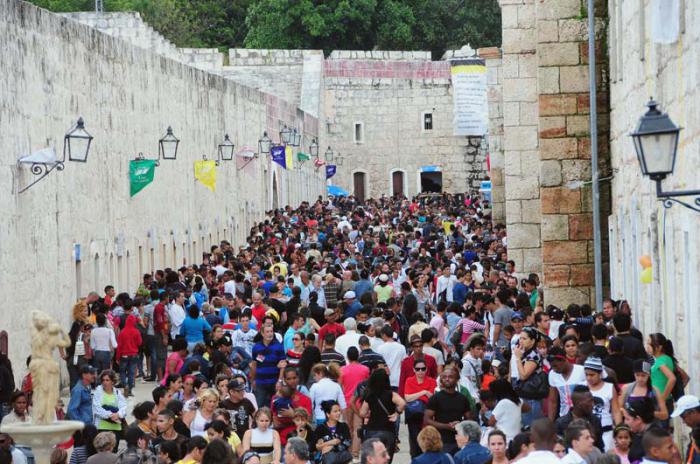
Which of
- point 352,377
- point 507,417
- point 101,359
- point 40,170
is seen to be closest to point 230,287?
point 40,170

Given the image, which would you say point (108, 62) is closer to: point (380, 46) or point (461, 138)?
point (461, 138)

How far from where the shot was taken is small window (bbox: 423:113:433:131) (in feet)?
228

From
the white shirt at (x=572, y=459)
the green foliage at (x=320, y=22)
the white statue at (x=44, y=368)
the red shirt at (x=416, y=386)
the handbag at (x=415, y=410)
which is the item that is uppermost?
the green foliage at (x=320, y=22)

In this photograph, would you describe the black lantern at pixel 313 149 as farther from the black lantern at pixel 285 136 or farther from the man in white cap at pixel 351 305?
the man in white cap at pixel 351 305

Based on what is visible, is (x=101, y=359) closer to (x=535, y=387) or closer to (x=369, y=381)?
(x=369, y=381)

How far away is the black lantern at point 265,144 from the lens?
157 feet

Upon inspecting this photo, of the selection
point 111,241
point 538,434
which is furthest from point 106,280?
point 538,434

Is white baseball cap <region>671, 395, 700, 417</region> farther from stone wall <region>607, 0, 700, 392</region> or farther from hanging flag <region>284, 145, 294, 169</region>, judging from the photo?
hanging flag <region>284, 145, 294, 169</region>

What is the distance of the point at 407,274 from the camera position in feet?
87.2

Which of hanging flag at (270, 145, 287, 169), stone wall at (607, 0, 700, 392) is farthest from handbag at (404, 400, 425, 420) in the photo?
hanging flag at (270, 145, 287, 169)

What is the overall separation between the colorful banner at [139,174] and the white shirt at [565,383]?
17.3 meters

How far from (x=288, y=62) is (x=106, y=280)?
38887 millimetres

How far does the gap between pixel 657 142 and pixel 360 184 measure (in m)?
59.3

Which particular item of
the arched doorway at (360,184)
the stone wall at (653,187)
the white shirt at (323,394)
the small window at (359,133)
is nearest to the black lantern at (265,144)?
the small window at (359,133)
